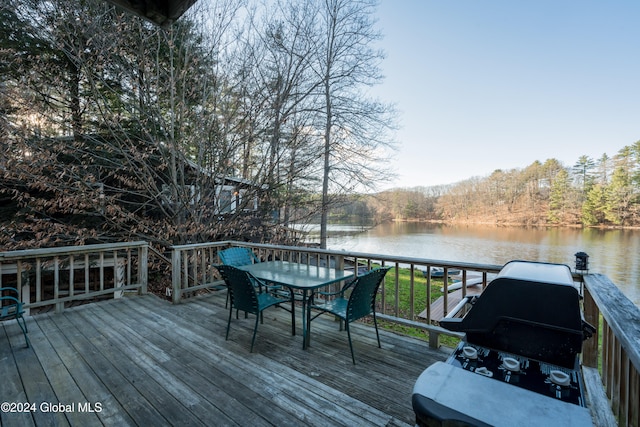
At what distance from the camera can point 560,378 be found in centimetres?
118

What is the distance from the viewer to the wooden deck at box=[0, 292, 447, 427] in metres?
1.90

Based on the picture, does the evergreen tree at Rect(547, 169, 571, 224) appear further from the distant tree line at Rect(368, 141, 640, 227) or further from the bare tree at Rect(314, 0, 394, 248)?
the bare tree at Rect(314, 0, 394, 248)

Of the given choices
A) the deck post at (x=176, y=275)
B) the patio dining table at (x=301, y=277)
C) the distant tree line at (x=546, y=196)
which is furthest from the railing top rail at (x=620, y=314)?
the distant tree line at (x=546, y=196)

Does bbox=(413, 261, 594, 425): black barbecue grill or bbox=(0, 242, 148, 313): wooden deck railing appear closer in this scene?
bbox=(413, 261, 594, 425): black barbecue grill

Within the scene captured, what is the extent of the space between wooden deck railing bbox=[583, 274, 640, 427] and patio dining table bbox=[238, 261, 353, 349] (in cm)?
201

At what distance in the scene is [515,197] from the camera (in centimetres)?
2848

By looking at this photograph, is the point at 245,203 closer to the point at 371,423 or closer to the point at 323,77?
the point at 323,77

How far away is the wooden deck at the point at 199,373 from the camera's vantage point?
1.90 meters

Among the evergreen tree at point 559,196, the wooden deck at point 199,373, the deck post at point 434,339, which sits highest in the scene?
the evergreen tree at point 559,196

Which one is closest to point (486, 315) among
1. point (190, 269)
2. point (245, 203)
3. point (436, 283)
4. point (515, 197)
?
point (245, 203)

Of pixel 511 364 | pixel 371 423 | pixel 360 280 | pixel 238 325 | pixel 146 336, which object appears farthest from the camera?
pixel 238 325

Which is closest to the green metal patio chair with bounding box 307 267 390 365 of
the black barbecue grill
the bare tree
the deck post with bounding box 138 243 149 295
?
the black barbecue grill

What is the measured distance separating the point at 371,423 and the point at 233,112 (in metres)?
6.24

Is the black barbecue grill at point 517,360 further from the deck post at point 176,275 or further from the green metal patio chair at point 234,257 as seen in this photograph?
the deck post at point 176,275
